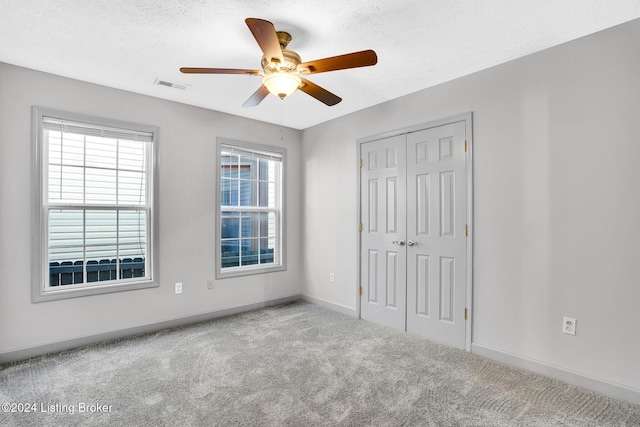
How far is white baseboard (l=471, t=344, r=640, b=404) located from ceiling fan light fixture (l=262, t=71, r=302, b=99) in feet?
8.86

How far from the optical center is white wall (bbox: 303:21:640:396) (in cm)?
223

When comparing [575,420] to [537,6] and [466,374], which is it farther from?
[537,6]

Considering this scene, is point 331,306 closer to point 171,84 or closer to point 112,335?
point 112,335

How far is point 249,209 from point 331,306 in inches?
66.8

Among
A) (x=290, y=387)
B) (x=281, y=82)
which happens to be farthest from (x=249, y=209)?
(x=290, y=387)

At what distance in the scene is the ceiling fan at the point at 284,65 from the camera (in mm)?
1890

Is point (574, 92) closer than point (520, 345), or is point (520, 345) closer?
point (574, 92)

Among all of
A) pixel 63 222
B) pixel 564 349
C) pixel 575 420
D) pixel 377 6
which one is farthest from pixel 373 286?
pixel 63 222

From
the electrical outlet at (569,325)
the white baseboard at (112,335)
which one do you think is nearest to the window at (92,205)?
the white baseboard at (112,335)

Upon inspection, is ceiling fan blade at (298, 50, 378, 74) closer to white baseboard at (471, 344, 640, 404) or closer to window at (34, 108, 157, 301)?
window at (34, 108, 157, 301)

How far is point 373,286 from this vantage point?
3.90m

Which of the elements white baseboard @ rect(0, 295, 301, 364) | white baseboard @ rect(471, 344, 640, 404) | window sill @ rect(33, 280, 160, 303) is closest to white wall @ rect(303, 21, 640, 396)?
white baseboard @ rect(471, 344, 640, 404)

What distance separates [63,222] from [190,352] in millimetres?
1730

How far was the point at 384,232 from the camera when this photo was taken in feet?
12.4
